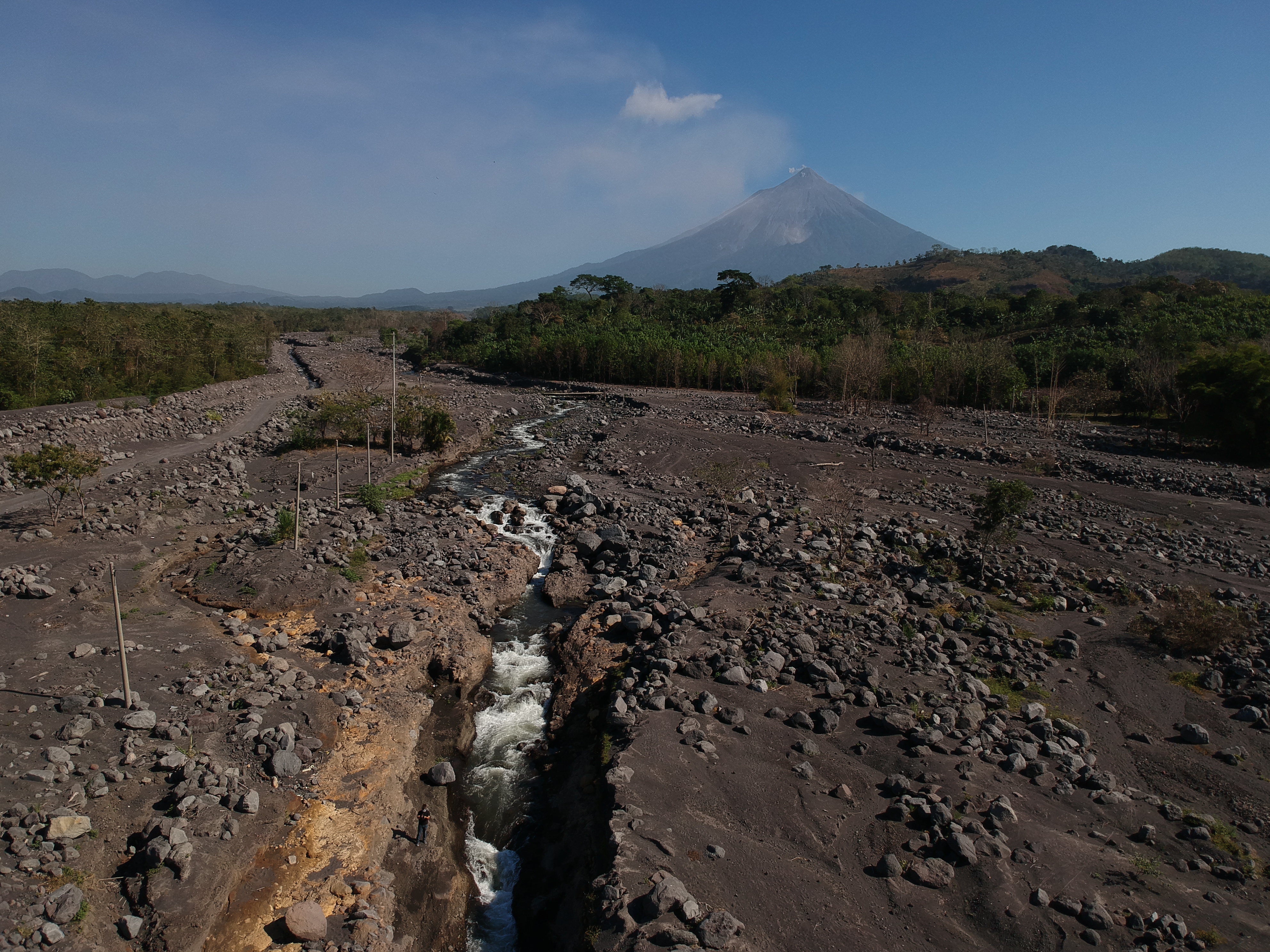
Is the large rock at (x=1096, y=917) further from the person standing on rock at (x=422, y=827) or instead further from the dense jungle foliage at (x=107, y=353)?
the dense jungle foliage at (x=107, y=353)

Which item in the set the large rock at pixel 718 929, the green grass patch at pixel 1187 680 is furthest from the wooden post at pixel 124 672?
the green grass patch at pixel 1187 680

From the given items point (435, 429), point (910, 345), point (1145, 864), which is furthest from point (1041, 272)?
point (1145, 864)

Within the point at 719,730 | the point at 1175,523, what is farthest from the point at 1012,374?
the point at 719,730

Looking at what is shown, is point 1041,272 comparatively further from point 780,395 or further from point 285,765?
point 285,765

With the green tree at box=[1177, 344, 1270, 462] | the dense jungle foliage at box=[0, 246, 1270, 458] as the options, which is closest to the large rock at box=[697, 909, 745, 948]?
the green tree at box=[1177, 344, 1270, 462]

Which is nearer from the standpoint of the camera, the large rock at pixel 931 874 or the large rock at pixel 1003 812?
the large rock at pixel 931 874

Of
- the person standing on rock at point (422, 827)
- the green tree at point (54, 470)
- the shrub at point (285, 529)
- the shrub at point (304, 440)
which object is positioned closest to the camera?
the person standing on rock at point (422, 827)
